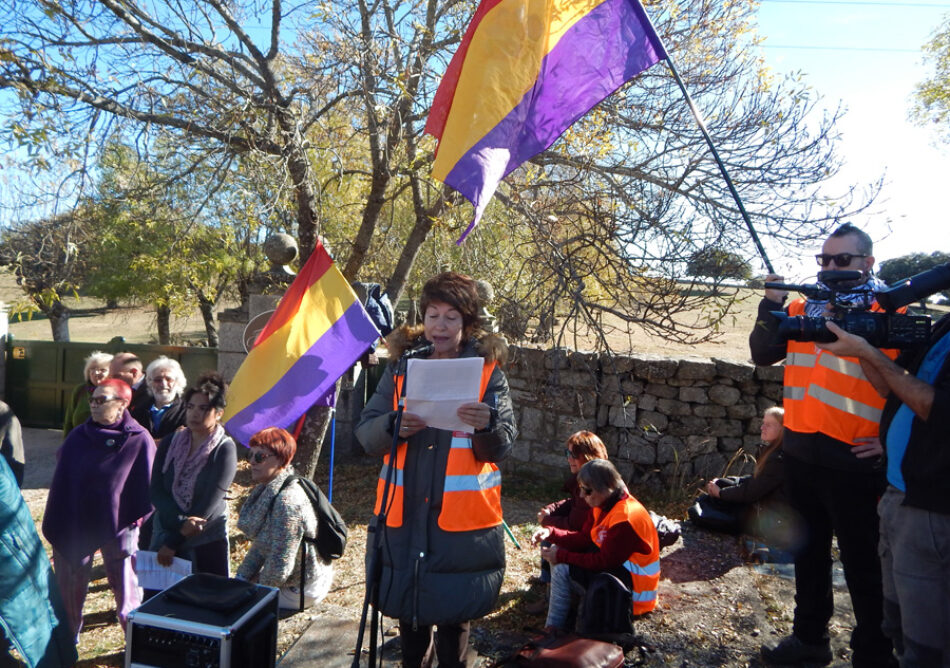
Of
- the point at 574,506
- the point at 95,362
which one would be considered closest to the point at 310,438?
the point at 95,362

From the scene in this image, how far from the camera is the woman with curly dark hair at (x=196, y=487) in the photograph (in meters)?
3.62

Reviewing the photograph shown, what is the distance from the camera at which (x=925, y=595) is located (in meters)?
2.27

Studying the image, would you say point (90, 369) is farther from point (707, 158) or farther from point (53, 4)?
point (707, 158)

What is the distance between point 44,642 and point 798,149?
Answer: 5.64m

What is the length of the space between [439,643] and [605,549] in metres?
1.16

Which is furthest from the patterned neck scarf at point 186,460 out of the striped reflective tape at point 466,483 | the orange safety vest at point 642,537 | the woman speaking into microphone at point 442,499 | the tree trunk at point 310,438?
the orange safety vest at point 642,537

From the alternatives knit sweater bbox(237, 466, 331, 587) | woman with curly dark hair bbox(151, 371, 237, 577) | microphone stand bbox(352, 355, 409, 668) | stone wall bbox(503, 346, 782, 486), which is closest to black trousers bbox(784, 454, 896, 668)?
microphone stand bbox(352, 355, 409, 668)

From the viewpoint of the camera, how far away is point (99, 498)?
3496mm

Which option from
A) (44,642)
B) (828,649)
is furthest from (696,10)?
(44,642)

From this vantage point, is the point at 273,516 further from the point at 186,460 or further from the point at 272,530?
the point at 186,460

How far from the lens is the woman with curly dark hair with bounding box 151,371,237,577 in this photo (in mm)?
3615

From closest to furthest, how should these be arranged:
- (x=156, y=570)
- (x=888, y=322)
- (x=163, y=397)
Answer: (x=888, y=322) < (x=156, y=570) < (x=163, y=397)

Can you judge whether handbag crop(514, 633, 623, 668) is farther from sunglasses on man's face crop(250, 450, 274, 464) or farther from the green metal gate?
the green metal gate

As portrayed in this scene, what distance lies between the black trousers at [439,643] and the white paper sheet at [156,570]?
1.64m
